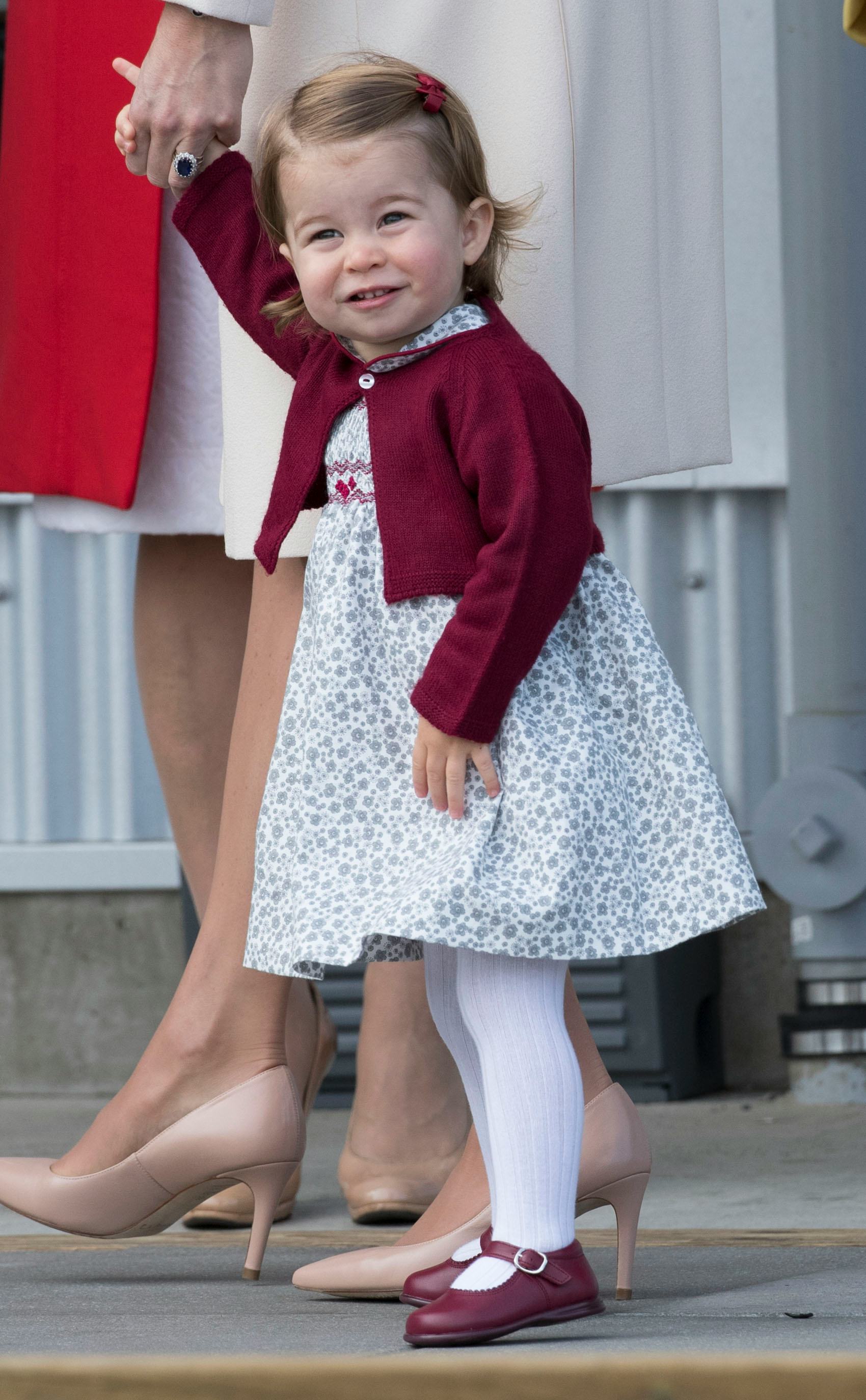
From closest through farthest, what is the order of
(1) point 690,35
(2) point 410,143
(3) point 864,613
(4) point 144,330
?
(2) point 410,143
(1) point 690,35
(4) point 144,330
(3) point 864,613

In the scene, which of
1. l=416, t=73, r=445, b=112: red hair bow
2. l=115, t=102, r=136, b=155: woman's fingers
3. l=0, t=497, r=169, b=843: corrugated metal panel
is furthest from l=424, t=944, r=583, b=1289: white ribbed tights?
l=0, t=497, r=169, b=843: corrugated metal panel

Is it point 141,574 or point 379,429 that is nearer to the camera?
point 379,429

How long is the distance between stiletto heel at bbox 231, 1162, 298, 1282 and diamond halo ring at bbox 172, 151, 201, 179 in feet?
3.19

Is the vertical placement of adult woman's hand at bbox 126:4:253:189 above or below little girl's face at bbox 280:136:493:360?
above

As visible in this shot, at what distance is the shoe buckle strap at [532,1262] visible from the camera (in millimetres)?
1396

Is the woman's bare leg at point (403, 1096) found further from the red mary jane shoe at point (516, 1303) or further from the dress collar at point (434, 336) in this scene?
the dress collar at point (434, 336)

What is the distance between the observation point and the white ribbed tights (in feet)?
4.70

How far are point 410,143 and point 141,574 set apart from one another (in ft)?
2.78

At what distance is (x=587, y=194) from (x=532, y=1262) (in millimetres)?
1048

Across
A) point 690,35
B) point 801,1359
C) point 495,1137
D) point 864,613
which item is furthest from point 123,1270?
point 864,613

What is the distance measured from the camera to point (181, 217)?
5.89 feet

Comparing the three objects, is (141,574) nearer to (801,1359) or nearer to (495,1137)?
(495,1137)

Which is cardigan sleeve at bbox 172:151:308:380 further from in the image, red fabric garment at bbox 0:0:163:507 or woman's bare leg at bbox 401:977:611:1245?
woman's bare leg at bbox 401:977:611:1245

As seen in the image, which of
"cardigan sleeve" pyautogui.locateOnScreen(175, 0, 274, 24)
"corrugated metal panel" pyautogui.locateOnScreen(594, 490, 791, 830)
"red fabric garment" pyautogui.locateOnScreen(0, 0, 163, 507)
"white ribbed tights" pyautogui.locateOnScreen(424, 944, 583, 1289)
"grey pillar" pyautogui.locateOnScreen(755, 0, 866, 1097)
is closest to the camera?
"white ribbed tights" pyautogui.locateOnScreen(424, 944, 583, 1289)
